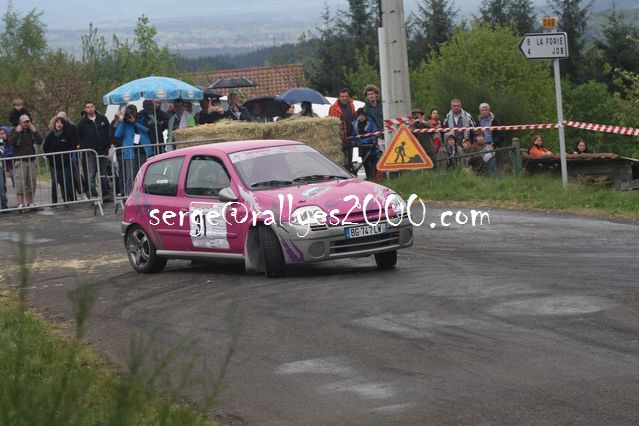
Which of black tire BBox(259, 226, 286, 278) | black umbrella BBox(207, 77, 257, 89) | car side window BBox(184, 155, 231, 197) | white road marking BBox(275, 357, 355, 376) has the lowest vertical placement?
white road marking BBox(275, 357, 355, 376)

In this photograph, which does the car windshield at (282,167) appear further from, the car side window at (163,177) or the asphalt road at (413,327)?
the asphalt road at (413,327)

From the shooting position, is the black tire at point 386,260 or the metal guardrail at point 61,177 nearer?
the black tire at point 386,260

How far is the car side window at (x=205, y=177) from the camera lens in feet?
49.3

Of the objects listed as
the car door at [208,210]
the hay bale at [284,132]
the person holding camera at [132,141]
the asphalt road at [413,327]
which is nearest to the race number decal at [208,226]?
the car door at [208,210]

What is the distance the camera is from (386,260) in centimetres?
1440

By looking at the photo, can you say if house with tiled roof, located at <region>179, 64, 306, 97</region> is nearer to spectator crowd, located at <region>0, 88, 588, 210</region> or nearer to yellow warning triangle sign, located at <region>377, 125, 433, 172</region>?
spectator crowd, located at <region>0, 88, 588, 210</region>

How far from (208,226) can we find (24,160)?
11815 millimetres

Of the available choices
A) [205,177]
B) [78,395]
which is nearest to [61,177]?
[205,177]

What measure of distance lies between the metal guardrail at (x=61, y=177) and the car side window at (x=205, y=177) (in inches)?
394

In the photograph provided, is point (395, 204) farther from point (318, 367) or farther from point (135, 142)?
point (135, 142)

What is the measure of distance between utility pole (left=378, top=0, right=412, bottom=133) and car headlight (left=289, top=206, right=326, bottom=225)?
1170 centimetres

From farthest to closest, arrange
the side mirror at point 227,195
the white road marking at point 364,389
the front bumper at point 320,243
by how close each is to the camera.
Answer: the side mirror at point 227,195 < the front bumper at point 320,243 < the white road marking at point 364,389

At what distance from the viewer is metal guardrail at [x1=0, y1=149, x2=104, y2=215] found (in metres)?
25.5

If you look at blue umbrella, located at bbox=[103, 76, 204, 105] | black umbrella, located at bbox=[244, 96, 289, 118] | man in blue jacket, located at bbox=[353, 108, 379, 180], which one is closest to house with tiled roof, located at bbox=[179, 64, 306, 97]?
black umbrella, located at bbox=[244, 96, 289, 118]
